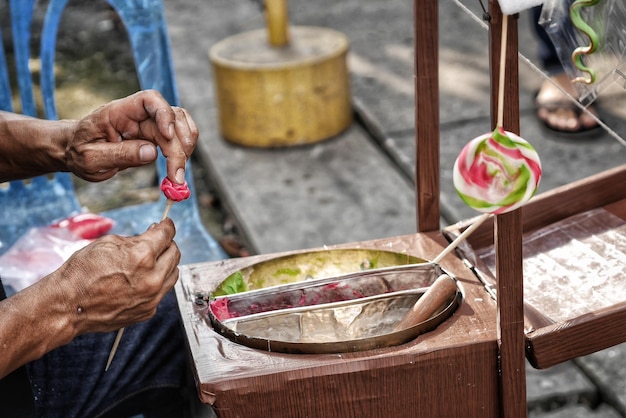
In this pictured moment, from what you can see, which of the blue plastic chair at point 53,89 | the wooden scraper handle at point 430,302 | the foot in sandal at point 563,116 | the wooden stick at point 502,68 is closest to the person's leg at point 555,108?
the foot in sandal at point 563,116

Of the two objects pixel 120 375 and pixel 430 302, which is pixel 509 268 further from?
pixel 120 375

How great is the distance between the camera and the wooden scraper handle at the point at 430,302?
1.52 metres

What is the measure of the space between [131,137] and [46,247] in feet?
2.35

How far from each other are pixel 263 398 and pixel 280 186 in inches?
91.4

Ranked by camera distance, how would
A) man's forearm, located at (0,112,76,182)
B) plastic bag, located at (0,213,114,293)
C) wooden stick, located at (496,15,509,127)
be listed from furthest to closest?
1. plastic bag, located at (0,213,114,293)
2. man's forearm, located at (0,112,76,182)
3. wooden stick, located at (496,15,509,127)

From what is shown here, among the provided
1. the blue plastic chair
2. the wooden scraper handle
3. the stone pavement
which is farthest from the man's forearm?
the stone pavement

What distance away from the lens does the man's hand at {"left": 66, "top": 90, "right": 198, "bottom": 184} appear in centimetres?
162

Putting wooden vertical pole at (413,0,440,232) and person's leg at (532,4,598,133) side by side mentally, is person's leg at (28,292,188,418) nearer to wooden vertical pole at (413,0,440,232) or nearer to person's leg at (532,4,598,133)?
wooden vertical pole at (413,0,440,232)

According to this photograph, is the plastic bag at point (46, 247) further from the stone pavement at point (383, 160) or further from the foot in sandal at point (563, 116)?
the foot in sandal at point (563, 116)

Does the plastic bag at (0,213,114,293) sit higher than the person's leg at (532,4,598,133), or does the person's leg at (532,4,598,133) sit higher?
the plastic bag at (0,213,114,293)

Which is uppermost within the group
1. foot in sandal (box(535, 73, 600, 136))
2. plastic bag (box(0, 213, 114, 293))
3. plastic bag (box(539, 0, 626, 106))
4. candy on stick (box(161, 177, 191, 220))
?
plastic bag (box(539, 0, 626, 106))

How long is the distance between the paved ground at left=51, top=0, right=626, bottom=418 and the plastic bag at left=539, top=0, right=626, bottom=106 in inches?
46.8

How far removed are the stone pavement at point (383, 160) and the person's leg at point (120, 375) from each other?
1.05 meters

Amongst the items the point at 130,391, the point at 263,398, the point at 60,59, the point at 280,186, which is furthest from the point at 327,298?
the point at 60,59
